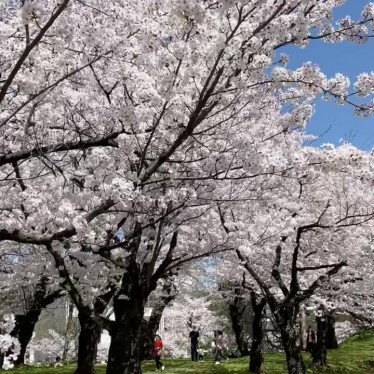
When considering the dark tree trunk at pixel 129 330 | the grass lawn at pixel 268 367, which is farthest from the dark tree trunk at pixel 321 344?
the dark tree trunk at pixel 129 330

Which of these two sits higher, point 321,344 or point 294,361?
point 321,344

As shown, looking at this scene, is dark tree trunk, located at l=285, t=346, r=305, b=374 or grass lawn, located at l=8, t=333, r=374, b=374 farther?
grass lawn, located at l=8, t=333, r=374, b=374

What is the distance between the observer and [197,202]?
32.0ft

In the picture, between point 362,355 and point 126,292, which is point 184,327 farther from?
point 126,292

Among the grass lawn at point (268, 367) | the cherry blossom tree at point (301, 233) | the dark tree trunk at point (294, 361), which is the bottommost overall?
the grass lawn at point (268, 367)

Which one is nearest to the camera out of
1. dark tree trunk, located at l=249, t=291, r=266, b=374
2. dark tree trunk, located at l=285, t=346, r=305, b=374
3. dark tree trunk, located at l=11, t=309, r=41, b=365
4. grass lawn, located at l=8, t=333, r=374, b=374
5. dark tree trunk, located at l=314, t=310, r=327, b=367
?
dark tree trunk, located at l=285, t=346, r=305, b=374

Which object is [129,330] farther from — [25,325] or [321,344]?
[25,325]

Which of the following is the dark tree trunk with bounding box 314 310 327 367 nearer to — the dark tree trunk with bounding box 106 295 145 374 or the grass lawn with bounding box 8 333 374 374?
the grass lawn with bounding box 8 333 374 374

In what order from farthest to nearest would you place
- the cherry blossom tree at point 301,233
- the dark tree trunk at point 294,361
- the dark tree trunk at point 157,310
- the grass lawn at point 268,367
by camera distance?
1. the dark tree trunk at point 157,310
2. the grass lawn at point 268,367
3. the dark tree trunk at point 294,361
4. the cherry blossom tree at point 301,233

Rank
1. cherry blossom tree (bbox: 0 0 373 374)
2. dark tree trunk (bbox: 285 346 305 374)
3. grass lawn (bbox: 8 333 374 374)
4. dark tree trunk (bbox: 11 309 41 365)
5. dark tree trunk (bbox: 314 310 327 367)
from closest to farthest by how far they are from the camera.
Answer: cherry blossom tree (bbox: 0 0 373 374), dark tree trunk (bbox: 285 346 305 374), grass lawn (bbox: 8 333 374 374), dark tree trunk (bbox: 314 310 327 367), dark tree trunk (bbox: 11 309 41 365)

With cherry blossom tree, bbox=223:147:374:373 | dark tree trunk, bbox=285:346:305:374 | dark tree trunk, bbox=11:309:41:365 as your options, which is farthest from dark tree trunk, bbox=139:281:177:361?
dark tree trunk, bbox=285:346:305:374

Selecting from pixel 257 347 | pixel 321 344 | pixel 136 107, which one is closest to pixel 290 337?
pixel 257 347

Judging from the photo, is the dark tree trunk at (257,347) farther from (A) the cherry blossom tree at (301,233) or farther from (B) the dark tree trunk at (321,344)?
(A) the cherry blossom tree at (301,233)

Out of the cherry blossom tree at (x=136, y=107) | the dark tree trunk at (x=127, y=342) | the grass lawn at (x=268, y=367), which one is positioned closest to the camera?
the cherry blossom tree at (x=136, y=107)
